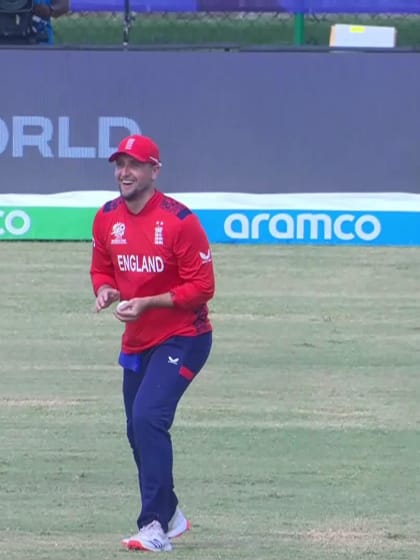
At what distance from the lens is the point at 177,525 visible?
641 cm

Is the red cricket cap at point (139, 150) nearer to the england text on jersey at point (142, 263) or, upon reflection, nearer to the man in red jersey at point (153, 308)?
the man in red jersey at point (153, 308)

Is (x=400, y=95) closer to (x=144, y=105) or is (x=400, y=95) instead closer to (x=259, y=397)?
(x=144, y=105)

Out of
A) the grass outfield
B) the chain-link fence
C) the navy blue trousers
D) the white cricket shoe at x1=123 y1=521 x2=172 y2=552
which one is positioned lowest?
the grass outfield

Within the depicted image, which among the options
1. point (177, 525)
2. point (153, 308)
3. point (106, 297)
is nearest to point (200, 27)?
point (106, 297)

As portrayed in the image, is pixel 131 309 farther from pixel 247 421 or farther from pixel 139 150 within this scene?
pixel 247 421

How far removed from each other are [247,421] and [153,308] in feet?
8.99

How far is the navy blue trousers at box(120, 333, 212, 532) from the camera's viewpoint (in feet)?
20.0

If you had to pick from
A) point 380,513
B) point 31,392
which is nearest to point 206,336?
point 380,513

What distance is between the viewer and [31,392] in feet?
31.3

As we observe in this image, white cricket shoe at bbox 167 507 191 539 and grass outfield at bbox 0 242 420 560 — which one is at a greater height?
white cricket shoe at bbox 167 507 191 539

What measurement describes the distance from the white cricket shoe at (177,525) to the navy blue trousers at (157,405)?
2.2 inches

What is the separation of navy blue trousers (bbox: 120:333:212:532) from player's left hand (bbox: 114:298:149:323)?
0.22m

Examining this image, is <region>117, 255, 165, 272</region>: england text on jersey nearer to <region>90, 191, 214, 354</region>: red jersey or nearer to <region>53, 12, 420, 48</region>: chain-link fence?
<region>90, 191, 214, 354</region>: red jersey

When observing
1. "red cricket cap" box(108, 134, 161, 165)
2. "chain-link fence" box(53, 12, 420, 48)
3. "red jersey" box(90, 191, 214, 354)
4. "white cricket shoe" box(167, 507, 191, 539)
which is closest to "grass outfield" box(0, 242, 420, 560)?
"white cricket shoe" box(167, 507, 191, 539)
